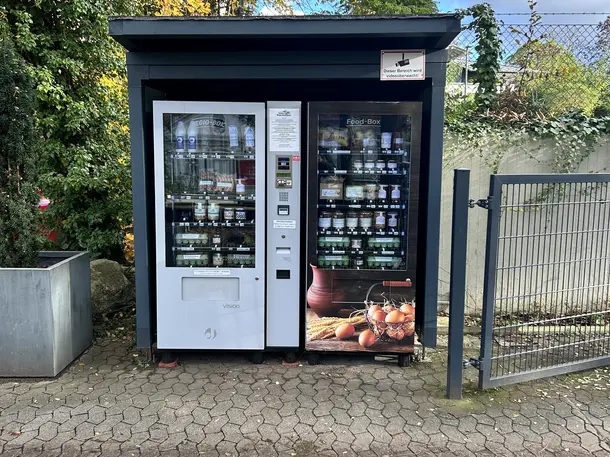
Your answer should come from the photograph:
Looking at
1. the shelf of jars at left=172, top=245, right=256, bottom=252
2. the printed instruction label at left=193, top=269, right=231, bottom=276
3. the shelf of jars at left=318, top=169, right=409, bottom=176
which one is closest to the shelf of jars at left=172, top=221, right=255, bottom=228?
the shelf of jars at left=172, top=245, right=256, bottom=252

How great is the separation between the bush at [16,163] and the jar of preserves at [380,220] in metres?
2.95

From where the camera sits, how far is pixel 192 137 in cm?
396

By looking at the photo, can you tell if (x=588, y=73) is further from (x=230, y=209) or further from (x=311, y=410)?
(x=311, y=410)

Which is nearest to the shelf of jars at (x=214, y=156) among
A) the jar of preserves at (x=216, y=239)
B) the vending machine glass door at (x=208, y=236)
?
the vending machine glass door at (x=208, y=236)

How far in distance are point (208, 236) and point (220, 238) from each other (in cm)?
10

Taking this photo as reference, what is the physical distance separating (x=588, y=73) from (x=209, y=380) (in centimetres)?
570

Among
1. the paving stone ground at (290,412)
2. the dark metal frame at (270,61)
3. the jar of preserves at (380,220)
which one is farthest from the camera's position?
the jar of preserves at (380,220)

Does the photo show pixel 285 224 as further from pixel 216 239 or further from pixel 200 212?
pixel 200 212

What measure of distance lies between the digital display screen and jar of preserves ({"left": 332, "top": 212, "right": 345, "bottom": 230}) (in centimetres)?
58

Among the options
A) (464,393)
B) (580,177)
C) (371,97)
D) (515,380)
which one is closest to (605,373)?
(515,380)

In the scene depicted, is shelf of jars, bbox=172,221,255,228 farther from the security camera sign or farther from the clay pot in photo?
the security camera sign

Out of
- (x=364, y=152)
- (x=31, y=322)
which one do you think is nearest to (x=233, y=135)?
(x=364, y=152)

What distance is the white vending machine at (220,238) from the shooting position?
388cm

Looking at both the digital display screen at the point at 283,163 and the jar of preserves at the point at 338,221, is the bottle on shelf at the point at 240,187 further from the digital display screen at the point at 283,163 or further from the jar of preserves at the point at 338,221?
the jar of preserves at the point at 338,221
